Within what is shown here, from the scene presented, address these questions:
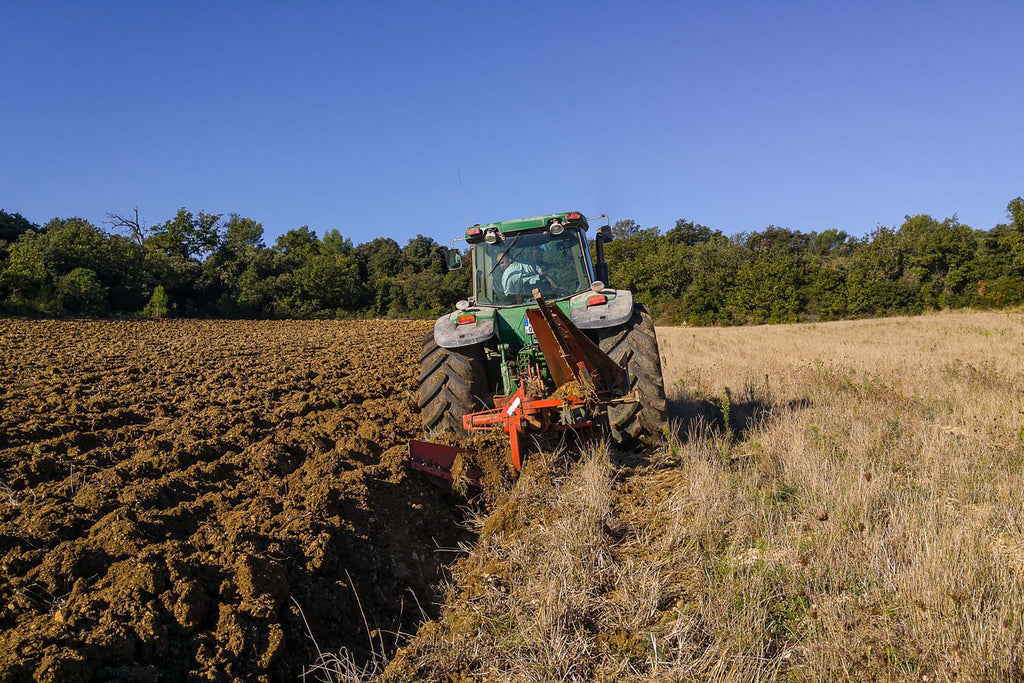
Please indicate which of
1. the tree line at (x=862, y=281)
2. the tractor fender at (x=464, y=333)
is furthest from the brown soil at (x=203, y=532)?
the tree line at (x=862, y=281)

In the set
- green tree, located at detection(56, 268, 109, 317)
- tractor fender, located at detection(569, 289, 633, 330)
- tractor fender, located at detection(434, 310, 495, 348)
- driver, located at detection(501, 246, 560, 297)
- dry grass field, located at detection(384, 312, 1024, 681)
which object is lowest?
dry grass field, located at detection(384, 312, 1024, 681)

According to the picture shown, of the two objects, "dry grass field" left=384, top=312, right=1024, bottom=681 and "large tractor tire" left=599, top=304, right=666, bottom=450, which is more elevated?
"large tractor tire" left=599, top=304, right=666, bottom=450

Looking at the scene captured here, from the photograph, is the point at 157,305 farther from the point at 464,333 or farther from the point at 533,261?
the point at 464,333

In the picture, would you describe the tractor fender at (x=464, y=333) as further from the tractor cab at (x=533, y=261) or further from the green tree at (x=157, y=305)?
the green tree at (x=157, y=305)

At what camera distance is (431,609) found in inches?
136

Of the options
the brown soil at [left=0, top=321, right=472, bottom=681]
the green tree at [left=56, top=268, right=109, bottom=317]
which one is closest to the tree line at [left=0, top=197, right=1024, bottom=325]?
the green tree at [left=56, top=268, right=109, bottom=317]

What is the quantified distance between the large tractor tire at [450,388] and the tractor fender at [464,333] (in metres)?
0.09

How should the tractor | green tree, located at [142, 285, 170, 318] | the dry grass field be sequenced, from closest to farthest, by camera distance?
the dry grass field
the tractor
green tree, located at [142, 285, 170, 318]

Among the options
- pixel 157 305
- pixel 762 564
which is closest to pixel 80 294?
pixel 157 305

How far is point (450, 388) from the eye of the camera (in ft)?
18.1

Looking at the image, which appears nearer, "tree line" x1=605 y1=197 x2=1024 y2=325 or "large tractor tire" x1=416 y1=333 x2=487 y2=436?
"large tractor tire" x1=416 y1=333 x2=487 y2=436

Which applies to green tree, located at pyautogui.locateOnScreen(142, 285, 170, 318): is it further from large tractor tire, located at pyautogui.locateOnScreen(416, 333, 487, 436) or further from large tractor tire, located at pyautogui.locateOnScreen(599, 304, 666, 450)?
large tractor tire, located at pyautogui.locateOnScreen(599, 304, 666, 450)

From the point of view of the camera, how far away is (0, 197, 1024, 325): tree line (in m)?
22.4

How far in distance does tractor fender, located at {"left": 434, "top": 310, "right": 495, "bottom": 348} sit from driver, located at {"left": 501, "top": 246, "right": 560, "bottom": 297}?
691 millimetres
